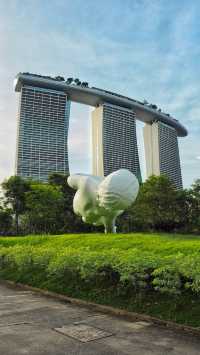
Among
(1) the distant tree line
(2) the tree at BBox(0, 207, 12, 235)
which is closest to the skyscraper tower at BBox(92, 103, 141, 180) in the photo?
(1) the distant tree line

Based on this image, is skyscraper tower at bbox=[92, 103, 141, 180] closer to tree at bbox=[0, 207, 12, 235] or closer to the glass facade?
the glass facade

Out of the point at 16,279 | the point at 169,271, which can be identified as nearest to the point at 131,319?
the point at 169,271

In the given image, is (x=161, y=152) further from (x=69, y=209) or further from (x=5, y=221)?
(x=5, y=221)

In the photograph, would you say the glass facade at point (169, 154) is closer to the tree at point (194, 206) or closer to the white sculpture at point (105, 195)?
the tree at point (194, 206)

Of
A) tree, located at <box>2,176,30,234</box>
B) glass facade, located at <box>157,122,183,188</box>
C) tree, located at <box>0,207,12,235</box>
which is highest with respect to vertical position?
glass facade, located at <box>157,122,183,188</box>

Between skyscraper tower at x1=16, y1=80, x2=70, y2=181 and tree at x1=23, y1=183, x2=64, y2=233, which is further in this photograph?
skyscraper tower at x1=16, y1=80, x2=70, y2=181

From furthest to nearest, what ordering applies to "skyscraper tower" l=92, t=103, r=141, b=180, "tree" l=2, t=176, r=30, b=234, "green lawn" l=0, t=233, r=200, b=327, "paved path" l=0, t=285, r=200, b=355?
"skyscraper tower" l=92, t=103, r=141, b=180 → "tree" l=2, t=176, r=30, b=234 → "green lawn" l=0, t=233, r=200, b=327 → "paved path" l=0, t=285, r=200, b=355
